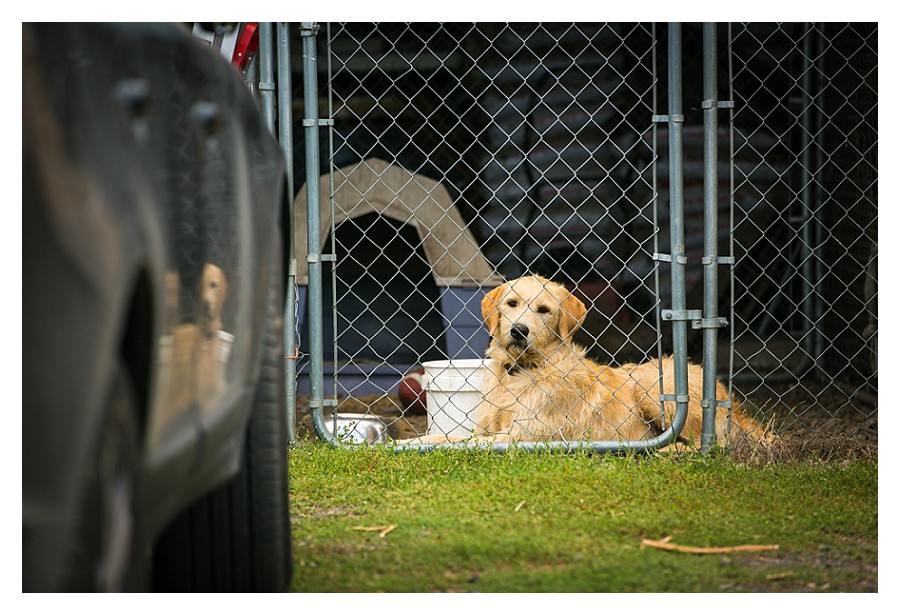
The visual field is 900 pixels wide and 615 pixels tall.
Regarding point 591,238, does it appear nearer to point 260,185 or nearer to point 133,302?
point 260,185

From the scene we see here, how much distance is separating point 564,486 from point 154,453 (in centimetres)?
213

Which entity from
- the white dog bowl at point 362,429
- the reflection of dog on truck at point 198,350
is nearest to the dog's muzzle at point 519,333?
the white dog bowl at point 362,429

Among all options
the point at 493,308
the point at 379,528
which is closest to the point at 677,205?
the point at 493,308

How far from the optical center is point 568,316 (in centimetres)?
409

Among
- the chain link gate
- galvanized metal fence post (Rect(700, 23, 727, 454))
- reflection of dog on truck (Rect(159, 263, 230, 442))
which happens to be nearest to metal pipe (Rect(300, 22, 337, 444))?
galvanized metal fence post (Rect(700, 23, 727, 454))

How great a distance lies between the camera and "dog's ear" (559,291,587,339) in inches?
161

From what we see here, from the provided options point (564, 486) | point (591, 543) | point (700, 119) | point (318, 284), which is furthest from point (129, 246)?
point (700, 119)

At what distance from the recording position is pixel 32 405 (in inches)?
37.3

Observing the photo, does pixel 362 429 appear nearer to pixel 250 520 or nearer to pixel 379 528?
pixel 379 528

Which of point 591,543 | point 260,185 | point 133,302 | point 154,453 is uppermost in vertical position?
point 260,185

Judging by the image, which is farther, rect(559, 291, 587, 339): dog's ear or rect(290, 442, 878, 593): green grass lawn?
rect(559, 291, 587, 339): dog's ear

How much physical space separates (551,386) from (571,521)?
1.35 m

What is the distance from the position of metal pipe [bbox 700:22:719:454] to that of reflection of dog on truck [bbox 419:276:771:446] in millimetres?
354

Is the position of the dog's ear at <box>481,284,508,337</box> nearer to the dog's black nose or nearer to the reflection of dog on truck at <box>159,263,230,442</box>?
the dog's black nose
